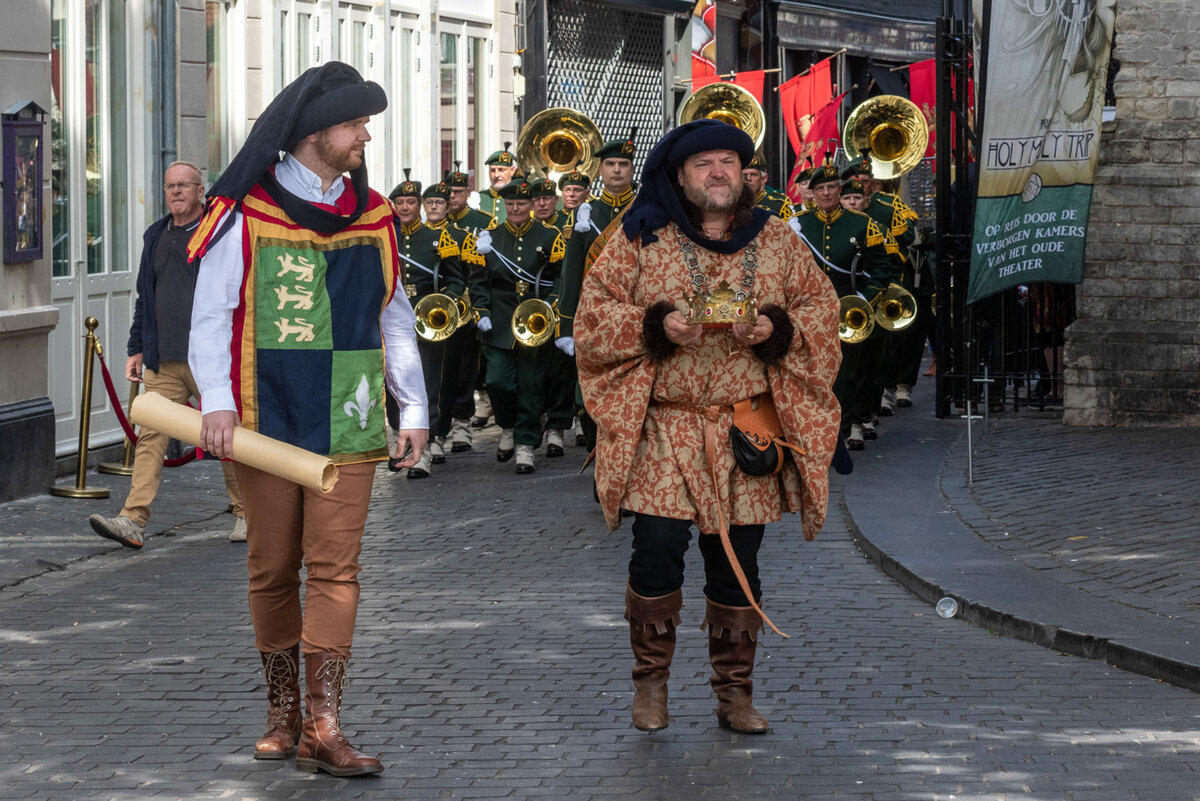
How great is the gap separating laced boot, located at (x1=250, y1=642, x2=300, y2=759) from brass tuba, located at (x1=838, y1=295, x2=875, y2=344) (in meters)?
8.34

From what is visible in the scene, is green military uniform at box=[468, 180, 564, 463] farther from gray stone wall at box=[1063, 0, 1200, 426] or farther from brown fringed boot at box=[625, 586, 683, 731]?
brown fringed boot at box=[625, 586, 683, 731]

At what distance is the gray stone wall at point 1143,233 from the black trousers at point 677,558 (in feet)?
30.3

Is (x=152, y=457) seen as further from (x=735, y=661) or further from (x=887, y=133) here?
(x=887, y=133)

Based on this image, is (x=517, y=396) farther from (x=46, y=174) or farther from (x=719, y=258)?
(x=719, y=258)

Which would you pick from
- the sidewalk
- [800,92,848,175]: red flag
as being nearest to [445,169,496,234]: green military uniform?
the sidewalk

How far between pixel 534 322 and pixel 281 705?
789cm

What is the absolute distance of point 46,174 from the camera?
12.0 meters

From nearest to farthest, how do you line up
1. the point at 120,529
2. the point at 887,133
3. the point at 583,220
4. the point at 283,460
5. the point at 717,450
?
1. the point at 283,460
2. the point at 717,450
3. the point at 120,529
4. the point at 583,220
5. the point at 887,133

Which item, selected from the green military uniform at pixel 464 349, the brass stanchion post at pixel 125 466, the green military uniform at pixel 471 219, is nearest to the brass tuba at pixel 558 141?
the green military uniform at pixel 464 349

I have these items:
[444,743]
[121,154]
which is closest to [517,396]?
[121,154]

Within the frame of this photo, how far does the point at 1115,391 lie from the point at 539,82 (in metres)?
11.6

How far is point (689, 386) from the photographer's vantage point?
5730mm

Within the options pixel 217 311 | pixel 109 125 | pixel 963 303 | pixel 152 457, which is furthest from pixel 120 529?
pixel 963 303

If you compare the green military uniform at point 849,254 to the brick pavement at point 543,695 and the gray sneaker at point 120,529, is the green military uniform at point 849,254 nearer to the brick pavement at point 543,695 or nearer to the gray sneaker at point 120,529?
the brick pavement at point 543,695
